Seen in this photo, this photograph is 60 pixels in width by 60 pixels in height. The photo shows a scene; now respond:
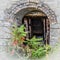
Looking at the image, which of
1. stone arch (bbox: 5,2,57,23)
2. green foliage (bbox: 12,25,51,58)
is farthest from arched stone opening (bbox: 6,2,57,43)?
green foliage (bbox: 12,25,51,58)

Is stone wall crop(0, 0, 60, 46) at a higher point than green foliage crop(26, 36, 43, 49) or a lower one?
higher

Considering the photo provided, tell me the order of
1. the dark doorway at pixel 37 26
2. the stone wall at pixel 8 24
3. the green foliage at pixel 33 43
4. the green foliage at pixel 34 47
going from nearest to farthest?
the green foliage at pixel 34 47
the green foliage at pixel 33 43
the stone wall at pixel 8 24
the dark doorway at pixel 37 26

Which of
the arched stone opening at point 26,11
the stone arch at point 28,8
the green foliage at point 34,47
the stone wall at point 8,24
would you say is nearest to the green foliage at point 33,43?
the green foliage at point 34,47

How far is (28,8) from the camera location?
12352 millimetres

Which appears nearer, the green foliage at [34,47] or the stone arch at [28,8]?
the green foliage at [34,47]

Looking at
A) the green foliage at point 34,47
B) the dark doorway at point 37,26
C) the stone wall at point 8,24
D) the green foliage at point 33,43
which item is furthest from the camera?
the dark doorway at point 37,26

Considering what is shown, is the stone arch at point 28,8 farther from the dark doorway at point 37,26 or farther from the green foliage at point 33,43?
the green foliage at point 33,43

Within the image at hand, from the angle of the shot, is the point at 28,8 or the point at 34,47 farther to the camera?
the point at 28,8

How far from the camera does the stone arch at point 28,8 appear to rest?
12.2 m

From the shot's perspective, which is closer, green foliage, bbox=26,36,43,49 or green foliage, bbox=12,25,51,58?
green foliage, bbox=12,25,51,58

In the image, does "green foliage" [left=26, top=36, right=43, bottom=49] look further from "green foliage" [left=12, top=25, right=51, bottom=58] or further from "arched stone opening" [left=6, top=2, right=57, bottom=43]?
"arched stone opening" [left=6, top=2, right=57, bottom=43]

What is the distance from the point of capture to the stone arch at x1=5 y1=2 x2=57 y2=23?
12.2 meters

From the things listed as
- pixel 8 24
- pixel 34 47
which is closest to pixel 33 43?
pixel 34 47

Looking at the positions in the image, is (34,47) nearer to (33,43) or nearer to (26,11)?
(33,43)
